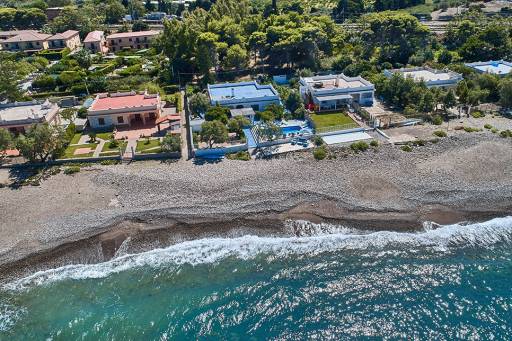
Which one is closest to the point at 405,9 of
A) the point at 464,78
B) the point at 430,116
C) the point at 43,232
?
the point at 464,78

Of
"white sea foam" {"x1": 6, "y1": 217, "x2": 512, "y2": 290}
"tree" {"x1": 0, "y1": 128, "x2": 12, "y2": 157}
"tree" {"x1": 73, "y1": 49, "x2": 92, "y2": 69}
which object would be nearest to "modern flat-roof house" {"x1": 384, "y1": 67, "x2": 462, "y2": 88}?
"white sea foam" {"x1": 6, "y1": 217, "x2": 512, "y2": 290}

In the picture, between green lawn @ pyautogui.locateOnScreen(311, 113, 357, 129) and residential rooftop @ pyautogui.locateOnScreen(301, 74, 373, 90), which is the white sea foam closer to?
green lawn @ pyautogui.locateOnScreen(311, 113, 357, 129)

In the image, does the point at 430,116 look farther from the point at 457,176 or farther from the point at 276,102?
the point at 276,102

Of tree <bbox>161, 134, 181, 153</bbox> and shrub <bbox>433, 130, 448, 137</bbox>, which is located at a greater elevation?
Result: tree <bbox>161, 134, 181, 153</bbox>

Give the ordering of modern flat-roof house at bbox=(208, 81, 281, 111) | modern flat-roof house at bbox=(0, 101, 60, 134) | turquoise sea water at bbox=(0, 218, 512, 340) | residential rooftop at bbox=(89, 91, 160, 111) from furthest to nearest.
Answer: modern flat-roof house at bbox=(208, 81, 281, 111), residential rooftop at bbox=(89, 91, 160, 111), modern flat-roof house at bbox=(0, 101, 60, 134), turquoise sea water at bbox=(0, 218, 512, 340)

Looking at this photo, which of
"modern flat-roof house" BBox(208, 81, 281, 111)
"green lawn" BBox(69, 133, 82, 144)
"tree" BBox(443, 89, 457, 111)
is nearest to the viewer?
"green lawn" BBox(69, 133, 82, 144)

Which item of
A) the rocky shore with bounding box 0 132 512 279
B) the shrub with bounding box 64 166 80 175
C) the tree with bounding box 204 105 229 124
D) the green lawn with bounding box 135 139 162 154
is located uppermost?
the tree with bounding box 204 105 229 124

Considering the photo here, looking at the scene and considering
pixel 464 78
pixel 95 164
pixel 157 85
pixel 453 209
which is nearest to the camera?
pixel 453 209
